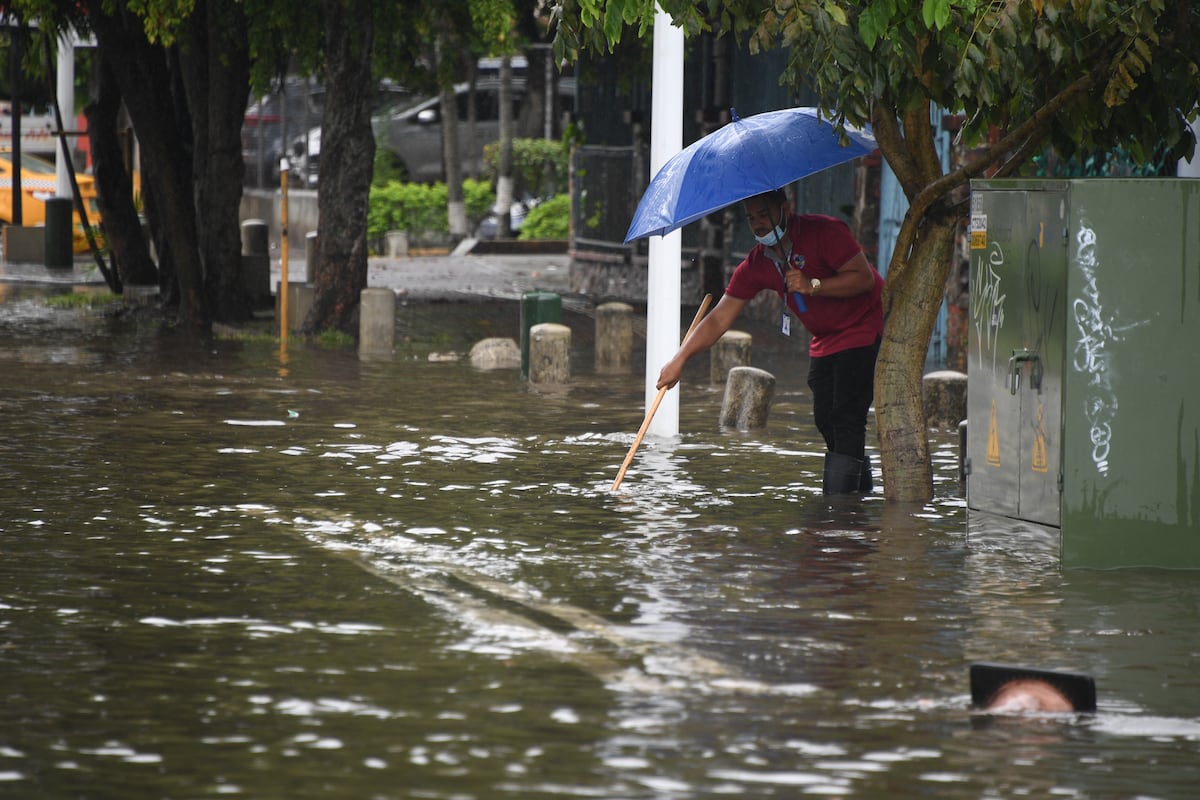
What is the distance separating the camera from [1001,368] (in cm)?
903

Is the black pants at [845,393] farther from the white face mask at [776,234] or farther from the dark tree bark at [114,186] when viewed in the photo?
the dark tree bark at [114,186]

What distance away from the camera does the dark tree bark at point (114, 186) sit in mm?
23797

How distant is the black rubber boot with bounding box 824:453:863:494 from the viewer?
10562mm

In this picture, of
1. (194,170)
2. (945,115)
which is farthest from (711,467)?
(194,170)

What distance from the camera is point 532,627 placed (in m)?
7.45

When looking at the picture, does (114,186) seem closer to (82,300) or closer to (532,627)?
(82,300)

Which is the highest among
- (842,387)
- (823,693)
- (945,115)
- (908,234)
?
(945,115)

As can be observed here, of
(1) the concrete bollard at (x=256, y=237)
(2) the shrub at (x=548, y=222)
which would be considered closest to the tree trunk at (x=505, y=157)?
(2) the shrub at (x=548, y=222)

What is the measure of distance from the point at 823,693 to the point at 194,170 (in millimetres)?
15796

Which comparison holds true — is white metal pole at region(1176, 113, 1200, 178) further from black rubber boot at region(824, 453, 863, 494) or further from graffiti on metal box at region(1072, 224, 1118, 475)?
graffiti on metal box at region(1072, 224, 1118, 475)

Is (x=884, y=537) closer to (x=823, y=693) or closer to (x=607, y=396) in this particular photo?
(x=823, y=693)

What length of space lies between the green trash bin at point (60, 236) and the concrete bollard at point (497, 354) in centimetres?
1420

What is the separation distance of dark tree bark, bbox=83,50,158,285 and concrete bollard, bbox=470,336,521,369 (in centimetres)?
757

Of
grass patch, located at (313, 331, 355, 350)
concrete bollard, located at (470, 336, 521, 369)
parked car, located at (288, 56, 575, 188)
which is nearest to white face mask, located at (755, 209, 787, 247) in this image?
concrete bollard, located at (470, 336, 521, 369)
